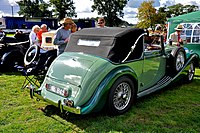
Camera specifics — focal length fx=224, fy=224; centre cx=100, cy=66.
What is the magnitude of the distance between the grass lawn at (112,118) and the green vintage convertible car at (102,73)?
0.78ft

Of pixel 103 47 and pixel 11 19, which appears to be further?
pixel 11 19


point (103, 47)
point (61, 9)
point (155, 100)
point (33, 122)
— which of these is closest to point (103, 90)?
point (103, 47)

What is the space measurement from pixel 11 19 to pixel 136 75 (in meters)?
36.8

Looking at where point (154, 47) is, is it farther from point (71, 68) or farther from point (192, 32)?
point (192, 32)

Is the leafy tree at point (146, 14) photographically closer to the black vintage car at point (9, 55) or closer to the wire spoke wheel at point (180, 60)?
the black vintage car at point (9, 55)

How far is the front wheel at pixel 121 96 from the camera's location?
3543 millimetres

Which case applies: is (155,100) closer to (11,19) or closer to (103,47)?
(103,47)

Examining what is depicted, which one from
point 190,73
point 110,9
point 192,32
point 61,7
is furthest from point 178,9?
point 190,73

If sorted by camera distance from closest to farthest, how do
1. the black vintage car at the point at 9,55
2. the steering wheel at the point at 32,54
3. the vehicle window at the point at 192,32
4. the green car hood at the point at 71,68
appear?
the green car hood at the point at 71,68 → the steering wheel at the point at 32,54 → the black vintage car at the point at 9,55 → the vehicle window at the point at 192,32

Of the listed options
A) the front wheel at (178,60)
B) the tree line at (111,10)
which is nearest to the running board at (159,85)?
the front wheel at (178,60)

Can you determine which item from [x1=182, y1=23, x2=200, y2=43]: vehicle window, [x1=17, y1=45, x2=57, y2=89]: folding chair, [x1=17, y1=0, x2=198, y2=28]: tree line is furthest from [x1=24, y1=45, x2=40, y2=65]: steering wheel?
[x1=17, y1=0, x2=198, y2=28]: tree line

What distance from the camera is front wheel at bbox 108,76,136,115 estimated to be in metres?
3.54

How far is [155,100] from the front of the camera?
14.7ft

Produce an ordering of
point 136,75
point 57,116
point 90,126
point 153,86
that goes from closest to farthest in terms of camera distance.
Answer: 1. point 90,126
2. point 57,116
3. point 136,75
4. point 153,86
